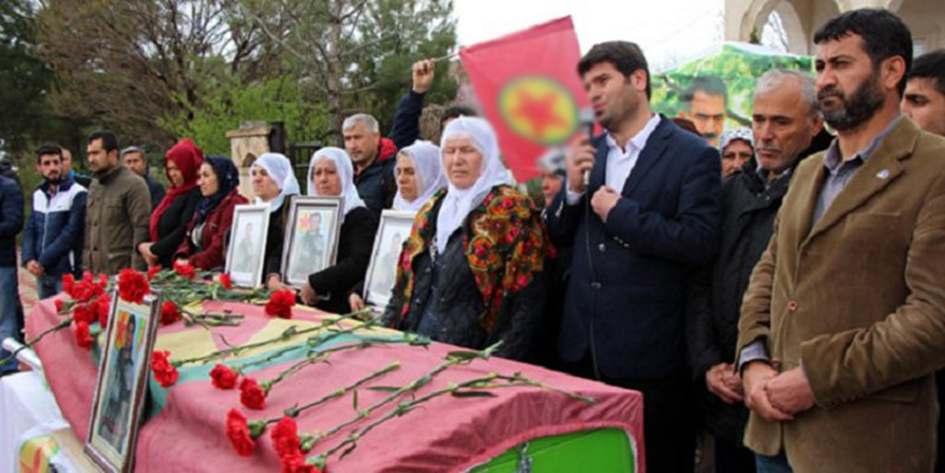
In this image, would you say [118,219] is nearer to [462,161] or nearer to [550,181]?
[462,161]

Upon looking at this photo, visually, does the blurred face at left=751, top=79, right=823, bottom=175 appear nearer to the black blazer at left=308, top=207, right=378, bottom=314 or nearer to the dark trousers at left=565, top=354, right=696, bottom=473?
the dark trousers at left=565, top=354, right=696, bottom=473

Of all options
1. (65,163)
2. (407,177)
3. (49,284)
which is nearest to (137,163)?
(65,163)

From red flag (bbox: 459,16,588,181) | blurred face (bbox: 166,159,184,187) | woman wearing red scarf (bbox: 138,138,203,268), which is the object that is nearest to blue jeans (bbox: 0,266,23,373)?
woman wearing red scarf (bbox: 138,138,203,268)

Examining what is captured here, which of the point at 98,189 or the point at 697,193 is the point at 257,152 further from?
the point at 697,193

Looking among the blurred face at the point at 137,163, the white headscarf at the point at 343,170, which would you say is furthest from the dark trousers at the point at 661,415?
the blurred face at the point at 137,163

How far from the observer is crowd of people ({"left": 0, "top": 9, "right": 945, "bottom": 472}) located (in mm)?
1640

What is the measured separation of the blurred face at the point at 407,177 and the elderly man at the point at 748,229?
4.73 ft

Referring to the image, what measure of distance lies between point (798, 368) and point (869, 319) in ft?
0.58

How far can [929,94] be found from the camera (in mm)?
2383

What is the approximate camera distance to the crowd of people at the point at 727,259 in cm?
164

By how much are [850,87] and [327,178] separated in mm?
2546

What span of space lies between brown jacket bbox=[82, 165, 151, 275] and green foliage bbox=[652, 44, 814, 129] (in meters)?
4.17

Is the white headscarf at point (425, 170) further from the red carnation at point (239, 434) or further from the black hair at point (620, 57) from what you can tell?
the red carnation at point (239, 434)

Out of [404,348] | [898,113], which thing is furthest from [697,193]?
[404,348]
